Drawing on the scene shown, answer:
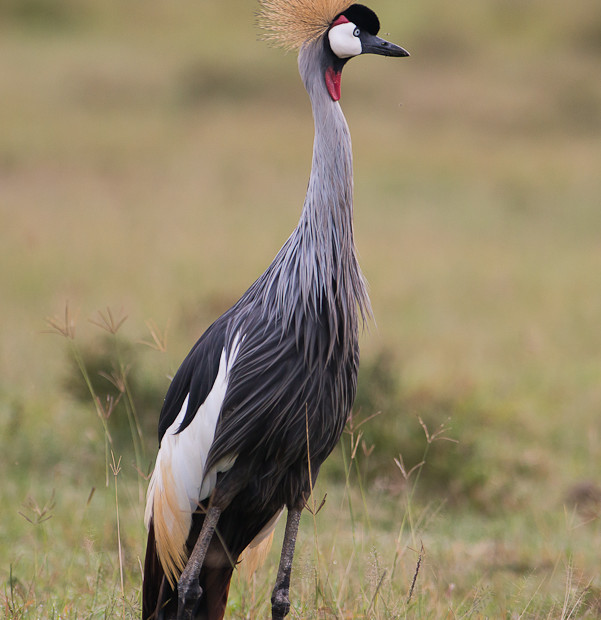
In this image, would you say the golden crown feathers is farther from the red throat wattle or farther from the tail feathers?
the tail feathers

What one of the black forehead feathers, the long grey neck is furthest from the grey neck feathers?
the black forehead feathers

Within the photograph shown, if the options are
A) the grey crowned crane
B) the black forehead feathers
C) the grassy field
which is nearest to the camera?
the grey crowned crane

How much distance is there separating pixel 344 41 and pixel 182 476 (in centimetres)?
125

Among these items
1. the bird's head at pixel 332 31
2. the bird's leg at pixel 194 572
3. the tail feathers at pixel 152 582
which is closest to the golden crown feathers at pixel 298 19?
the bird's head at pixel 332 31

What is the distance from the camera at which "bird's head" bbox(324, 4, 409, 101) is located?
7.87ft

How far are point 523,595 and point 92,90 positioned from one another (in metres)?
13.6

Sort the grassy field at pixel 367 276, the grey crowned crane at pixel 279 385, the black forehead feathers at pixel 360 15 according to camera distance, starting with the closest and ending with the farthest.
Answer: the grey crowned crane at pixel 279 385, the black forehead feathers at pixel 360 15, the grassy field at pixel 367 276

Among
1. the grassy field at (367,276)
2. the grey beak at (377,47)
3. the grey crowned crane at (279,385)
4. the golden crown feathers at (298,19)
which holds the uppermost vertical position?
the golden crown feathers at (298,19)

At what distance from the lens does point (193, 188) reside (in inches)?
458

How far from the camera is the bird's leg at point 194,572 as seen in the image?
2.34 m

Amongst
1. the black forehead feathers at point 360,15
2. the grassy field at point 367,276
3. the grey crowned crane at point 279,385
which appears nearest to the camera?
the grey crowned crane at point 279,385

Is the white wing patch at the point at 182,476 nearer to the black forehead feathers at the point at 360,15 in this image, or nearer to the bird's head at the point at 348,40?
the bird's head at the point at 348,40

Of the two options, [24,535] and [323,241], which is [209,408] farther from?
[24,535]

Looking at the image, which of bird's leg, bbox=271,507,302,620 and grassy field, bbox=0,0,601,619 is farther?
grassy field, bbox=0,0,601,619
